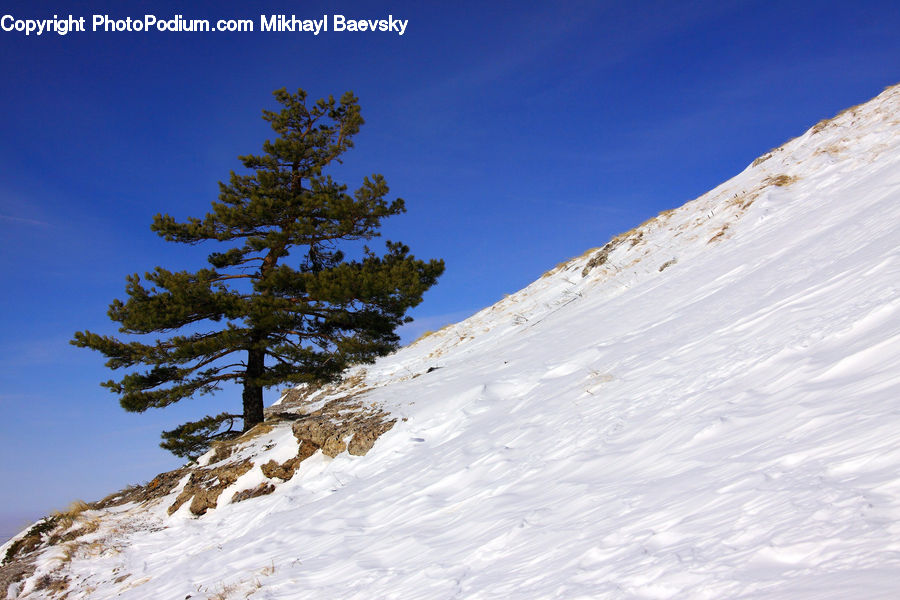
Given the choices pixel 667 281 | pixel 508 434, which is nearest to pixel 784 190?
pixel 667 281

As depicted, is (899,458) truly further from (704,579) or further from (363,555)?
(363,555)

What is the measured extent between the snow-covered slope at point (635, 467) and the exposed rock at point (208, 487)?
152 mm

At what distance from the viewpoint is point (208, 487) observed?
1040 centimetres

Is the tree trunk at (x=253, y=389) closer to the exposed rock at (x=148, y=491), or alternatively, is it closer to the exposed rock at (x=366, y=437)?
the exposed rock at (x=148, y=491)

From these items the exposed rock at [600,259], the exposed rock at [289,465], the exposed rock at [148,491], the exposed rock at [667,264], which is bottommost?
the exposed rock at [289,465]

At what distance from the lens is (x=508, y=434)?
22.9 ft

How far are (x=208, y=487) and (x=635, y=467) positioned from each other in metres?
8.92

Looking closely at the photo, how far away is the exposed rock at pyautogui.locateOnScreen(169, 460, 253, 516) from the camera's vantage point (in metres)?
10.1

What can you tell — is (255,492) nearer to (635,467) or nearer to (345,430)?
(345,430)

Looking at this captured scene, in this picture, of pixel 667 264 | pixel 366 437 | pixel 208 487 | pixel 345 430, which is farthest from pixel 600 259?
pixel 208 487

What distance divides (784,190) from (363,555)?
14.2 m

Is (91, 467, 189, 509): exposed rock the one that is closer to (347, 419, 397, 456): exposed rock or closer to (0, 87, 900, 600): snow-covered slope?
(0, 87, 900, 600): snow-covered slope

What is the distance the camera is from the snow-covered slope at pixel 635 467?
2.82 meters

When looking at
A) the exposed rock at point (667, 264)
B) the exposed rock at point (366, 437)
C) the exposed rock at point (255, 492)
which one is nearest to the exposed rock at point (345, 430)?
the exposed rock at point (366, 437)
